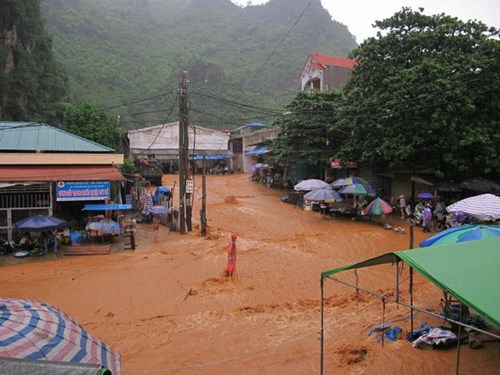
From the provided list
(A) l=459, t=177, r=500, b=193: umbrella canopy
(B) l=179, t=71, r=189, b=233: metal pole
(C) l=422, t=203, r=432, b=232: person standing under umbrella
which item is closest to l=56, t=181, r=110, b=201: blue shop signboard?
(B) l=179, t=71, r=189, b=233: metal pole

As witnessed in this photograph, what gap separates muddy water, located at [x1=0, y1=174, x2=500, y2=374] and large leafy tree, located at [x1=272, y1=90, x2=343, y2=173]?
9.02 metres

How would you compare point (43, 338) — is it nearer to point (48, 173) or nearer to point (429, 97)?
point (48, 173)

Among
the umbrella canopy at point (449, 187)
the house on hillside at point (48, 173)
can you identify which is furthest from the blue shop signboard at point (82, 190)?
the umbrella canopy at point (449, 187)

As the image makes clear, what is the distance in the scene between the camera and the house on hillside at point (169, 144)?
45562 millimetres

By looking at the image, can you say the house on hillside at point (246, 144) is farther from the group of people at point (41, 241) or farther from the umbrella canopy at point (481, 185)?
the group of people at point (41, 241)

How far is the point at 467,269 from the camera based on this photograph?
517 centimetres

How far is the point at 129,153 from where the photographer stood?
4681cm

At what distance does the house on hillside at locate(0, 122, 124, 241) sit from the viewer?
18000 mm

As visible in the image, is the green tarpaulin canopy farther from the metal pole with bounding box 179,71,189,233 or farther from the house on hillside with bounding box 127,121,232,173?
the house on hillside with bounding box 127,121,232,173

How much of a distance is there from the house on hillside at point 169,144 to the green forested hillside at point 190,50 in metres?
2.45

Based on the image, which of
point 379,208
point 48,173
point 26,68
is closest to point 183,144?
point 48,173

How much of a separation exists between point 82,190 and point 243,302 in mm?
11009

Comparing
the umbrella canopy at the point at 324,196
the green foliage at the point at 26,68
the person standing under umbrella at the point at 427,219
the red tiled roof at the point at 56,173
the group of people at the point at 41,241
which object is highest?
the green foliage at the point at 26,68

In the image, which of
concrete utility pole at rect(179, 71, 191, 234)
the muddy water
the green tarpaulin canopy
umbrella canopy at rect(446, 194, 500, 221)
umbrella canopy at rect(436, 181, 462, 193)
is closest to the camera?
the green tarpaulin canopy
